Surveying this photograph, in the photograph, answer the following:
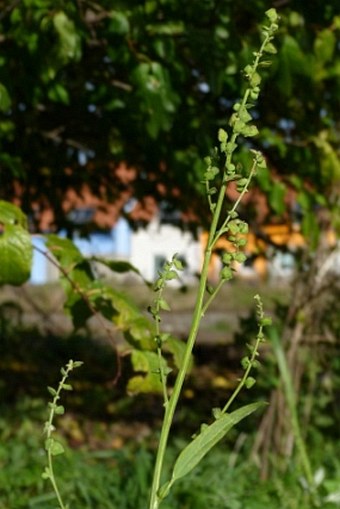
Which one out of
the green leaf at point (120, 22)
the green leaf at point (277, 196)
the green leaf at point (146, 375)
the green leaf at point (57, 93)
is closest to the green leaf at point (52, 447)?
the green leaf at point (146, 375)

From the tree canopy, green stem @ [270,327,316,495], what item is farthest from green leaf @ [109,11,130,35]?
green stem @ [270,327,316,495]

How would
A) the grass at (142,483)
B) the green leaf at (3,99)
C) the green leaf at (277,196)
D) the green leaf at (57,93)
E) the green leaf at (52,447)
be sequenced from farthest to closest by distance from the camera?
the green leaf at (277,196) < the grass at (142,483) < the green leaf at (57,93) < the green leaf at (3,99) < the green leaf at (52,447)

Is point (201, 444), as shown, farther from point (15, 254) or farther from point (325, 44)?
point (325, 44)

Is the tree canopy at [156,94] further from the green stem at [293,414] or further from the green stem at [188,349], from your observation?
the green stem at [188,349]

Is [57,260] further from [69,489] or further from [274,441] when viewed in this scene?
[274,441]

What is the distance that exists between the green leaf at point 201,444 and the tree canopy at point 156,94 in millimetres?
2001

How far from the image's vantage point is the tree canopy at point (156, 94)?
4.05 meters

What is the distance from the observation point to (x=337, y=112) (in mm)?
5355

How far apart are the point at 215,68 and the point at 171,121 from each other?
0.29 meters

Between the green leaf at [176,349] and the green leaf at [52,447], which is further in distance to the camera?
the green leaf at [176,349]

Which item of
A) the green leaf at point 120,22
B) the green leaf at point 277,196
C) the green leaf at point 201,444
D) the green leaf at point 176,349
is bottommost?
the green leaf at point 201,444

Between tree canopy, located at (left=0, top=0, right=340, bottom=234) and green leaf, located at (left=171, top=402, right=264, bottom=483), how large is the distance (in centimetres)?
200

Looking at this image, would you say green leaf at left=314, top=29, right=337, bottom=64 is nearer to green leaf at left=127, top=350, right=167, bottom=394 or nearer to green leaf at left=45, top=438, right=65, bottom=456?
green leaf at left=127, top=350, right=167, bottom=394

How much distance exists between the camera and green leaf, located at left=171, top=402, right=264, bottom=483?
2004mm
